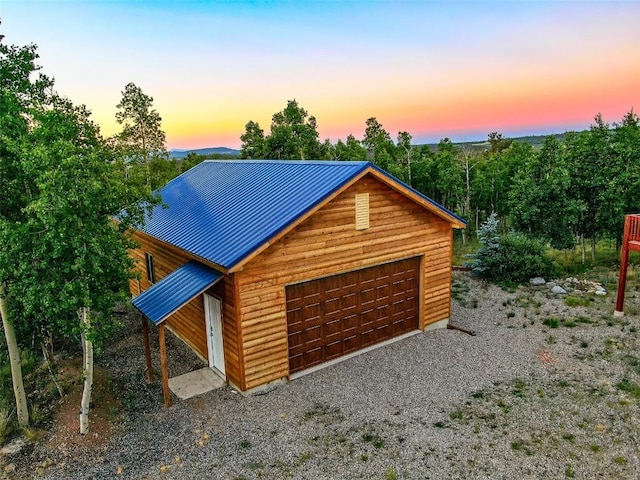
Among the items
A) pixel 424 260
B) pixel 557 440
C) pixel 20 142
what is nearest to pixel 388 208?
pixel 424 260

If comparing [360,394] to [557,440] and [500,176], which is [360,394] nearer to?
[557,440]

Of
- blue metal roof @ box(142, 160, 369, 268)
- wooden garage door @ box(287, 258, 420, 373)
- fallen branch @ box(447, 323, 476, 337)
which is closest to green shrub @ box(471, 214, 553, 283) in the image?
fallen branch @ box(447, 323, 476, 337)

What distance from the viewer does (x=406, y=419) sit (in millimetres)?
8859

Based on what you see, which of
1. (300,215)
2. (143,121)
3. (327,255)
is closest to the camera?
(300,215)

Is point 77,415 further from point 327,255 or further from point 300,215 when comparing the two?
point 327,255

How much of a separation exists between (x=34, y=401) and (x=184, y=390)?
10.8ft

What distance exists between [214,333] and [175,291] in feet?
5.56

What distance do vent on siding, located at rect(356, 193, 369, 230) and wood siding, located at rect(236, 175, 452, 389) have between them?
0.14 meters

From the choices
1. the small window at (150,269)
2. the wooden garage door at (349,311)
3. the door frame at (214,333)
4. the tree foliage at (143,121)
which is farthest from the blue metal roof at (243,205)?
the tree foliage at (143,121)

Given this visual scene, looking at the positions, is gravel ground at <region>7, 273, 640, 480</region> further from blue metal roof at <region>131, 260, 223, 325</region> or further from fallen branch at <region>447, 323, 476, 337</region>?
blue metal roof at <region>131, 260, 223, 325</region>

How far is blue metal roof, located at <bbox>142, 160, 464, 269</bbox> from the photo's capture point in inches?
387

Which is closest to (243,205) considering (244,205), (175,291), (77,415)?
(244,205)

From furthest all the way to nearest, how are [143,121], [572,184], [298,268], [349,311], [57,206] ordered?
[143,121], [572,184], [349,311], [298,268], [57,206]

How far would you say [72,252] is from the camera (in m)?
7.80
